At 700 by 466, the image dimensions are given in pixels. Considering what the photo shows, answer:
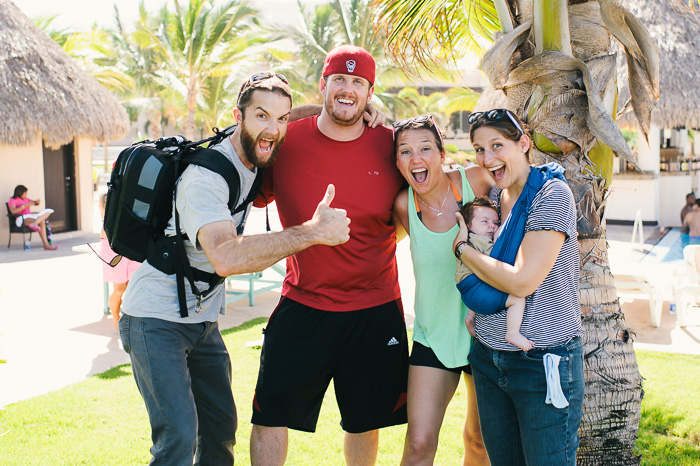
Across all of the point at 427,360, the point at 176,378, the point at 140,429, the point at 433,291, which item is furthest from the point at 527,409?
the point at 140,429

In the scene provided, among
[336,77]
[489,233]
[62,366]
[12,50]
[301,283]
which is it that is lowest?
[62,366]

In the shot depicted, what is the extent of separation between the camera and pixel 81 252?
1380 cm

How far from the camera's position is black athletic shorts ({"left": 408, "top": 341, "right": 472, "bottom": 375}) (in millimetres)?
3131

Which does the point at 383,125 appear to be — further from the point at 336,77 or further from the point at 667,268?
the point at 667,268

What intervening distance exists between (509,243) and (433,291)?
1.96ft

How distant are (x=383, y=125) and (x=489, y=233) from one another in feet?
3.63

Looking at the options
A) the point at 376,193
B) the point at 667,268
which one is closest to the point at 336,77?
the point at 376,193

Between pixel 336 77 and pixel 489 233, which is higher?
pixel 336 77

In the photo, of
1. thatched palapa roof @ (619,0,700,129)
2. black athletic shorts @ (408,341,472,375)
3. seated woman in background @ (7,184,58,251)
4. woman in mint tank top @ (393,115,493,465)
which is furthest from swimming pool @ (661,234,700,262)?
seated woman in background @ (7,184,58,251)

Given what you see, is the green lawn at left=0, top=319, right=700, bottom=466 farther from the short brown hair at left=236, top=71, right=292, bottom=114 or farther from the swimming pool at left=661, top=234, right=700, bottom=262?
the swimming pool at left=661, top=234, right=700, bottom=262

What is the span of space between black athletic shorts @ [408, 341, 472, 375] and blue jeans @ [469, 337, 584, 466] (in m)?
0.34

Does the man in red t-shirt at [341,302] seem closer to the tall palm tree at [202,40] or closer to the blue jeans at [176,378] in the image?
the blue jeans at [176,378]

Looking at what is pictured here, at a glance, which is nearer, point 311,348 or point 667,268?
point 311,348

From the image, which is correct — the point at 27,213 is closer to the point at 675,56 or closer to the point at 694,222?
the point at 694,222
